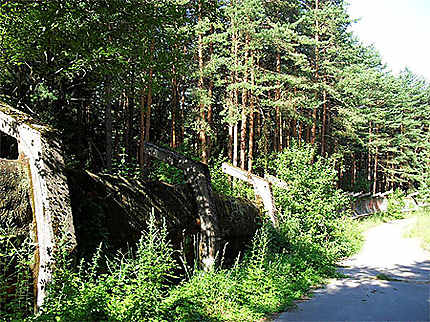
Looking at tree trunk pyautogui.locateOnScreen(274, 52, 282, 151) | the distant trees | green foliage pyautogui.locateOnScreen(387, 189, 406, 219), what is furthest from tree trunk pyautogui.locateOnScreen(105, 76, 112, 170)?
green foliage pyautogui.locateOnScreen(387, 189, 406, 219)

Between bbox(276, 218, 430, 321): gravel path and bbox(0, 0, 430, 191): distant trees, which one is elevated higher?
bbox(0, 0, 430, 191): distant trees

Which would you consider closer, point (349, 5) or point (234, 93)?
point (234, 93)

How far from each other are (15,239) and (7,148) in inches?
441

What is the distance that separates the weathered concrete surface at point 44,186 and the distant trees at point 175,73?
2.53 meters

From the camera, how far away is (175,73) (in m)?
12.5

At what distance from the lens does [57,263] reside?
3775mm

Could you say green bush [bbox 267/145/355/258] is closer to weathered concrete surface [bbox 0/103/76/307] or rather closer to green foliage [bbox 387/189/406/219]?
weathered concrete surface [bbox 0/103/76/307]

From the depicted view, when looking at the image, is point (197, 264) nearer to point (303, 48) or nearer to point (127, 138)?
point (127, 138)

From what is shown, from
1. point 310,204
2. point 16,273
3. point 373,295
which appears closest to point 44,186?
point 16,273

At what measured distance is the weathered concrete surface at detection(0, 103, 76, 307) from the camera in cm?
387

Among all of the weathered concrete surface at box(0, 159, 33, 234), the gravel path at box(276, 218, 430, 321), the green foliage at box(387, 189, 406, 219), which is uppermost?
the weathered concrete surface at box(0, 159, 33, 234)

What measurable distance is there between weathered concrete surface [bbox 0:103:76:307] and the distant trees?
8.29 feet

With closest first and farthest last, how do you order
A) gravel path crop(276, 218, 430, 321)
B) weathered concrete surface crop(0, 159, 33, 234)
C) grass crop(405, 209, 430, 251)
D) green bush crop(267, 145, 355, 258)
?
weathered concrete surface crop(0, 159, 33, 234) → gravel path crop(276, 218, 430, 321) → green bush crop(267, 145, 355, 258) → grass crop(405, 209, 430, 251)

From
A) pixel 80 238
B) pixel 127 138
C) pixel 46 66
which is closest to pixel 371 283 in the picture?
pixel 80 238
